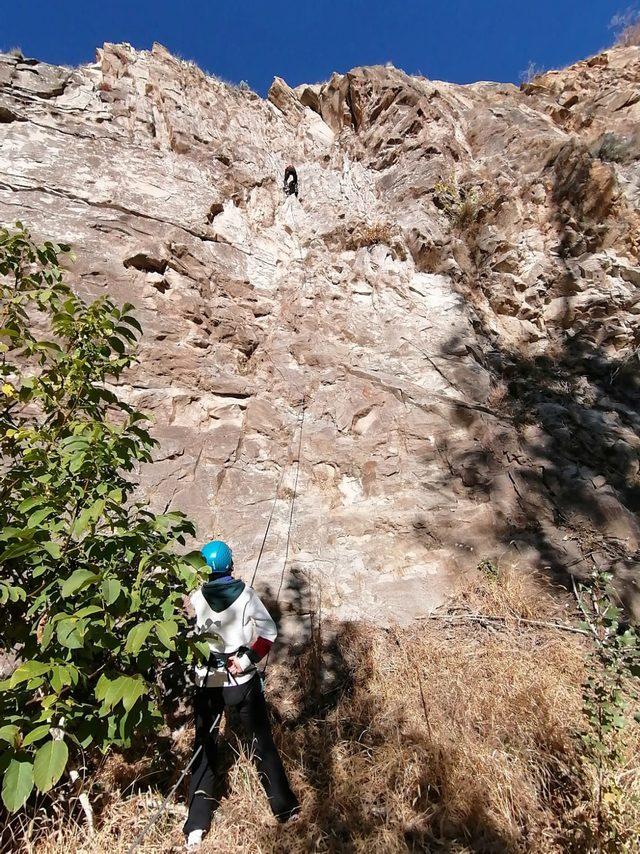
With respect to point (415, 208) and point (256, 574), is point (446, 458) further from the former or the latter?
point (415, 208)

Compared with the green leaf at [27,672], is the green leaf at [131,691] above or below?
below

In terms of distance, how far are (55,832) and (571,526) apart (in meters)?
5.23

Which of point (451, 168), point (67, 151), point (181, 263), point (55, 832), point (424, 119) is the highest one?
point (424, 119)

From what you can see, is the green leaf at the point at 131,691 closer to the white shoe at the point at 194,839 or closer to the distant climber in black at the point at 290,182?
the white shoe at the point at 194,839

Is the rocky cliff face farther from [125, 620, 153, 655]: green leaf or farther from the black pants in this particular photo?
[125, 620, 153, 655]: green leaf

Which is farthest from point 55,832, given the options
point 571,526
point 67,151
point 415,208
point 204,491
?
point 415,208

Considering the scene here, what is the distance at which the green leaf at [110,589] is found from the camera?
5.51 ft

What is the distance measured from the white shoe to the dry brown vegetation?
68 millimetres

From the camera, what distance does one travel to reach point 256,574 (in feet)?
14.8

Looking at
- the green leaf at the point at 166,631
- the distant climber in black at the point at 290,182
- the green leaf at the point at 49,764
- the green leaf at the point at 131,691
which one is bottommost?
the green leaf at the point at 49,764

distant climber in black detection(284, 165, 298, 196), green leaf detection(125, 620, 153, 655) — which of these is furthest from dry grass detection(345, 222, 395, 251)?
green leaf detection(125, 620, 153, 655)

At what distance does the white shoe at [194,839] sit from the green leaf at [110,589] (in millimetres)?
1788

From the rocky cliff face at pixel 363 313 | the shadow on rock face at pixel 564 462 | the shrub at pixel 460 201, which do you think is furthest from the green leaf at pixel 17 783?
the shrub at pixel 460 201

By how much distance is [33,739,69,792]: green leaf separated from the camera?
142 cm
